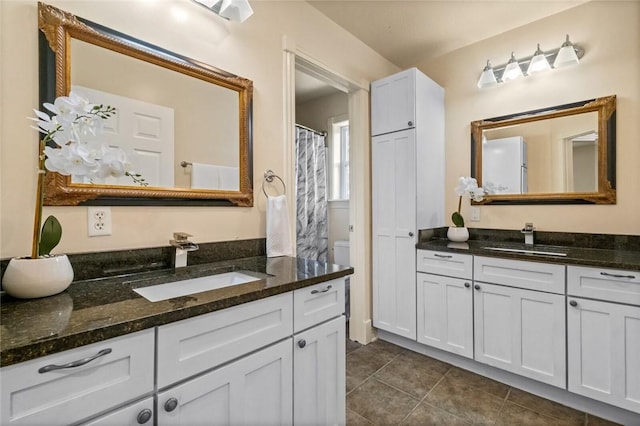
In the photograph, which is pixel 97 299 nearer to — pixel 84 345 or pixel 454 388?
pixel 84 345

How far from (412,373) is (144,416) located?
179 cm

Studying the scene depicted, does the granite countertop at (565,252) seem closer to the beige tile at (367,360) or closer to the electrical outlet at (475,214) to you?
the electrical outlet at (475,214)

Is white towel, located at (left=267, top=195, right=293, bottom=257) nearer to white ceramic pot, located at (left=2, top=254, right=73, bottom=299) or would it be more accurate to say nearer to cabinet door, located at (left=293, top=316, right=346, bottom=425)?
cabinet door, located at (left=293, top=316, right=346, bottom=425)

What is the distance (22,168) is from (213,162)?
709mm

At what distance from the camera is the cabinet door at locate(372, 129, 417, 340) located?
7.66 ft

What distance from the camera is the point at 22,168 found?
1.03 meters

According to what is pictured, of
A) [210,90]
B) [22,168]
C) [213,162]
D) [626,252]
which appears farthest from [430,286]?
[22,168]

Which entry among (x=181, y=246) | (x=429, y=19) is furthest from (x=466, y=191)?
(x=181, y=246)

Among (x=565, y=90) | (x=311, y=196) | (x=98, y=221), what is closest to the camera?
(x=98, y=221)

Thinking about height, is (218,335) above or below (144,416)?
above

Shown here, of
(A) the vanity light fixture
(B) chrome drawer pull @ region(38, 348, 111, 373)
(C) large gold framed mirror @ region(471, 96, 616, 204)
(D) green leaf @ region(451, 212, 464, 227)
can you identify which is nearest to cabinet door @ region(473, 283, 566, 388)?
(D) green leaf @ region(451, 212, 464, 227)

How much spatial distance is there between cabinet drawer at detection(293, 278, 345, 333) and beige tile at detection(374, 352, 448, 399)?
3.13 feet

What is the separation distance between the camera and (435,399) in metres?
1.78

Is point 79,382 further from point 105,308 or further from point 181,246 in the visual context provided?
point 181,246
